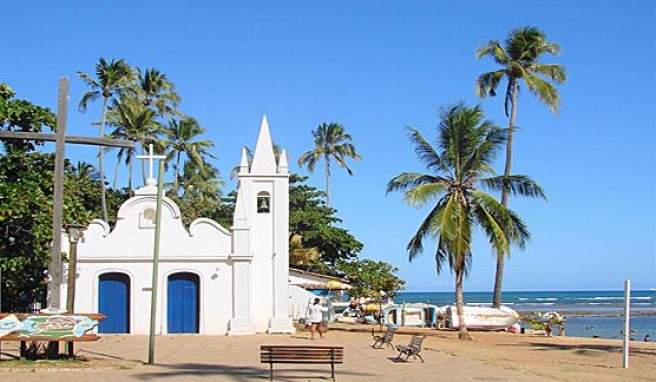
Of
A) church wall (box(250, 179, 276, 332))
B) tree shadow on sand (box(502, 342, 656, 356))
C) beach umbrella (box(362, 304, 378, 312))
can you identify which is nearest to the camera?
tree shadow on sand (box(502, 342, 656, 356))

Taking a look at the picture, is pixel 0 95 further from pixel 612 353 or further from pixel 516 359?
pixel 612 353

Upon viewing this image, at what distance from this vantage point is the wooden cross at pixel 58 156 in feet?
55.9

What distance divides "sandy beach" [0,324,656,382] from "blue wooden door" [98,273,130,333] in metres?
1.52

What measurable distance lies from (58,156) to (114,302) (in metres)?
11.5

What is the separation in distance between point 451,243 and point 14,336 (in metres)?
16.4

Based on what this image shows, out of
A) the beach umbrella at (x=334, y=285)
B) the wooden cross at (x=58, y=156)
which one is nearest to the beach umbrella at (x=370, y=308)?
the beach umbrella at (x=334, y=285)

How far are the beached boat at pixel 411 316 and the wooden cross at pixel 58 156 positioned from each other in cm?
2837

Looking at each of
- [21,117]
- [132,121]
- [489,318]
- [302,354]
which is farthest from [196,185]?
[302,354]

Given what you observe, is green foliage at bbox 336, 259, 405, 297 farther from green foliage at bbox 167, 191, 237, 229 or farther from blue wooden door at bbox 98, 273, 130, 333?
blue wooden door at bbox 98, 273, 130, 333

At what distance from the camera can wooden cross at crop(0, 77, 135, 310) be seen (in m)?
17.0

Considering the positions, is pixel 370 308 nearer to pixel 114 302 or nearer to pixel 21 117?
pixel 114 302

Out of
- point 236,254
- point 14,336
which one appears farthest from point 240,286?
point 14,336

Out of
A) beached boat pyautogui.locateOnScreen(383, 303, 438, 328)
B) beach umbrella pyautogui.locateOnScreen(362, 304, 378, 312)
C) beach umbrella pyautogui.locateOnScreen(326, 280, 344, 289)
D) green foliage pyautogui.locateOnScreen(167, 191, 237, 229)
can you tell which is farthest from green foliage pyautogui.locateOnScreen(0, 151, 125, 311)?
green foliage pyautogui.locateOnScreen(167, 191, 237, 229)

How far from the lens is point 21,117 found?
936 inches
